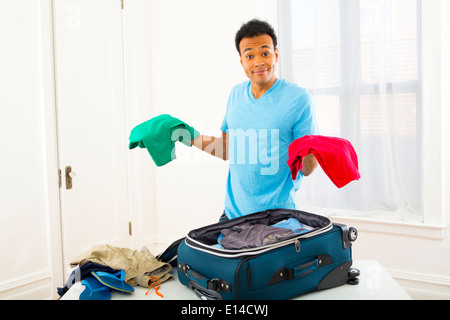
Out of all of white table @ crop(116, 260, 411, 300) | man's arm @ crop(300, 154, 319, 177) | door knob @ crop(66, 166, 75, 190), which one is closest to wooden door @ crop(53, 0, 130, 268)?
door knob @ crop(66, 166, 75, 190)

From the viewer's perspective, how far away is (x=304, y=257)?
3.34 feet

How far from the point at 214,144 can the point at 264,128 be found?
0.26 meters

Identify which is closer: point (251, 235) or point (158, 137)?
point (251, 235)

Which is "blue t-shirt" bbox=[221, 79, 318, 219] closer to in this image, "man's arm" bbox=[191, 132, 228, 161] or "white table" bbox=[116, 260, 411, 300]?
"man's arm" bbox=[191, 132, 228, 161]

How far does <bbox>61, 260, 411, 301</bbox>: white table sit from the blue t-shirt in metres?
0.38

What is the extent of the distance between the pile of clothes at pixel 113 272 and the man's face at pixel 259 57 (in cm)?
71

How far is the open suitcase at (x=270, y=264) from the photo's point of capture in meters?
0.93

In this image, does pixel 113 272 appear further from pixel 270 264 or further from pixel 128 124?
pixel 128 124

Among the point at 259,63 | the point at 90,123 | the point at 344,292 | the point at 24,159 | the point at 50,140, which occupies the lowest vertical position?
the point at 344,292

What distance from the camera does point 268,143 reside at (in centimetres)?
137

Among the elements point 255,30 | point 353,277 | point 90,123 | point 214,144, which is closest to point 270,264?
point 353,277

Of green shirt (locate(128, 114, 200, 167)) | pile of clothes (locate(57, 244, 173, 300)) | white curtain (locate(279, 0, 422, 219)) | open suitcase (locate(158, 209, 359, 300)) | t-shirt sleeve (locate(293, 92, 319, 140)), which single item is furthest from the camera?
white curtain (locate(279, 0, 422, 219))

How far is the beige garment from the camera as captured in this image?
3.54ft

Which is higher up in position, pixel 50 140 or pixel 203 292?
pixel 50 140
